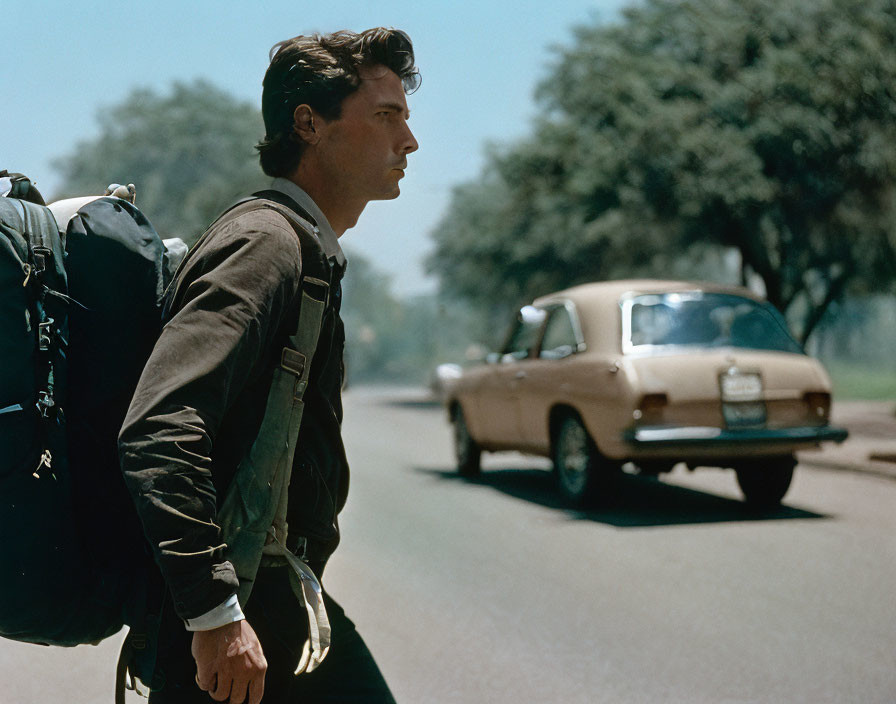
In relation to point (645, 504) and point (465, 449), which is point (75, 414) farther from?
point (465, 449)

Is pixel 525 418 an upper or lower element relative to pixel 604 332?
lower

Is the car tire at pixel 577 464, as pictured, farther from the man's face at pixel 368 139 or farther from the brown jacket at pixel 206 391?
the brown jacket at pixel 206 391

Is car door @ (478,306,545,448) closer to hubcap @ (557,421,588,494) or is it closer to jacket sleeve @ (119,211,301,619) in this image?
hubcap @ (557,421,588,494)

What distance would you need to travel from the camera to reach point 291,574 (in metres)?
2.04

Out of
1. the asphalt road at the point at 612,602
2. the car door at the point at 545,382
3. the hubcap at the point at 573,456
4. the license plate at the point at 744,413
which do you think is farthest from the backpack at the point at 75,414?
the car door at the point at 545,382

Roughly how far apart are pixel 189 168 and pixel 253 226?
75525mm

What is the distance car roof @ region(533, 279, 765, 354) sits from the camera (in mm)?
8852

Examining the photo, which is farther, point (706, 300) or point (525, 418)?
point (525, 418)

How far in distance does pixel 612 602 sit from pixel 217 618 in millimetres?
4448

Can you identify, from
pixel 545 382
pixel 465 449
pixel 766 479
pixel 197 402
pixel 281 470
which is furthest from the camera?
pixel 465 449

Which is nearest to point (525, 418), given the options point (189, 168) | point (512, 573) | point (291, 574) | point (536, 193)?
point (512, 573)

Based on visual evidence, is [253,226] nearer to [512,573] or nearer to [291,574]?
[291,574]

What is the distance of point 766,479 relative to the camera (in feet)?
30.6

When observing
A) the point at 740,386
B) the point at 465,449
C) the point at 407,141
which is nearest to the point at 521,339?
the point at 465,449
